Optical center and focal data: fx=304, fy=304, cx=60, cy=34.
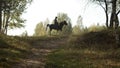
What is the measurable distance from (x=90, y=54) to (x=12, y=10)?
3748 centimetres

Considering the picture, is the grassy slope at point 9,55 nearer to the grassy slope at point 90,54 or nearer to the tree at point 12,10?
the grassy slope at point 90,54

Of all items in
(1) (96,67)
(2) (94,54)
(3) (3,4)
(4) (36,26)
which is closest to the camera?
(1) (96,67)

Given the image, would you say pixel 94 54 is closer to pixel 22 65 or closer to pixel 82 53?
pixel 82 53

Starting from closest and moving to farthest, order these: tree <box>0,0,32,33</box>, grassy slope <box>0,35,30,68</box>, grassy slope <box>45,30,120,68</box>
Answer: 1. grassy slope <box>0,35,30,68</box>
2. grassy slope <box>45,30,120,68</box>
3. tree <box>0,0,32,33</box>

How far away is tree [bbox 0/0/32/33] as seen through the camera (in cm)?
Result: 5674

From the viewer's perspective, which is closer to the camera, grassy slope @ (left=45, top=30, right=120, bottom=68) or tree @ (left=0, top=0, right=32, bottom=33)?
grassy slope @ (left=45, top=30, right=120, bottom=68)

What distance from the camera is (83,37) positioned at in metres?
38.3

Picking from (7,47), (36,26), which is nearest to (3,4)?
(7,47)

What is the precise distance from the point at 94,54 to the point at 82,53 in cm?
119

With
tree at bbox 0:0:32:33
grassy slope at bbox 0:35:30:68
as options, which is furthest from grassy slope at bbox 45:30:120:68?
tree at bbox 0:0:32:33

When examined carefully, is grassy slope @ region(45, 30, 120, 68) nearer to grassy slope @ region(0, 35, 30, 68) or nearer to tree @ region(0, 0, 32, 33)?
grassy slope @ region(0, 35, 30, 68)

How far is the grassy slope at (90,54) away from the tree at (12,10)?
22.6 metres

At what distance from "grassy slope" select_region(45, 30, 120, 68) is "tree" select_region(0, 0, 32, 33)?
22.6m

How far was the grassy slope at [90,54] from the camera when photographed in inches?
933
